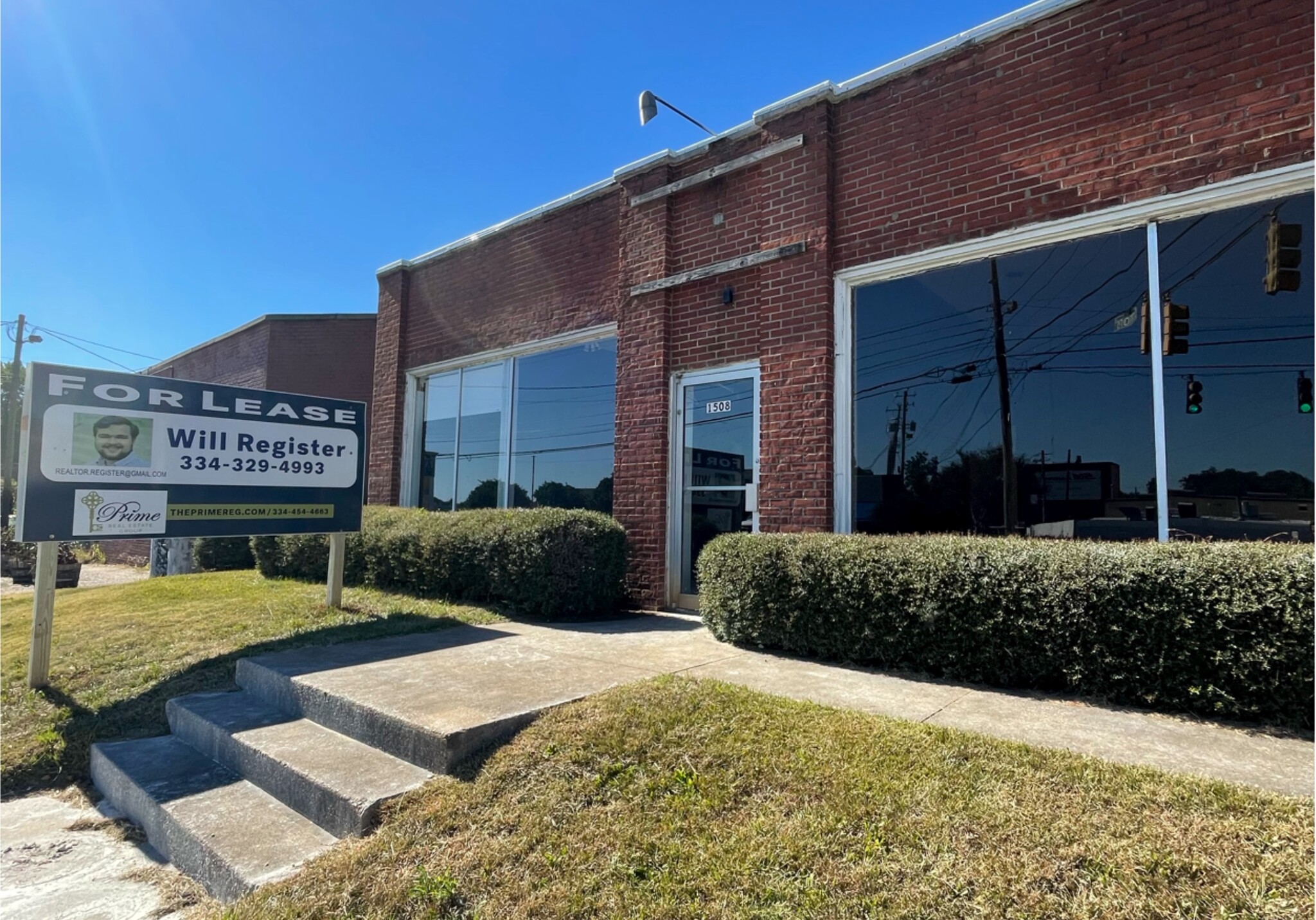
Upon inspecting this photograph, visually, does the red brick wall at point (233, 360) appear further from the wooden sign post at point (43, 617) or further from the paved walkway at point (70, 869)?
the paved walkway at point (70, 869)

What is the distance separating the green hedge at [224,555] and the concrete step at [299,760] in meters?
8.39

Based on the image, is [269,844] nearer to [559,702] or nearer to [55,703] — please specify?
[559,702]

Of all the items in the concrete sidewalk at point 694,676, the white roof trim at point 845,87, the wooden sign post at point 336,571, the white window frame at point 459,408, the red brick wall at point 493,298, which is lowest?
the concrete sidewalk at point 694,676

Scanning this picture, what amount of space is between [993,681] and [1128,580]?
994 mm

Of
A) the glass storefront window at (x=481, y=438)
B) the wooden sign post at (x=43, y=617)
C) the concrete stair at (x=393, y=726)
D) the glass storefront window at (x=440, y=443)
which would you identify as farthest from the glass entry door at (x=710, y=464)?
the wooden sign post at (x=43, y=617)

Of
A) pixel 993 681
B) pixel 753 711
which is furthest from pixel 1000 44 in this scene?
pixel 753 711

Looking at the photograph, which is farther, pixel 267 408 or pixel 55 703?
pixel 267 408

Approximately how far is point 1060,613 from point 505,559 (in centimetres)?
495

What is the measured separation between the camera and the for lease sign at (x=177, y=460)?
552 centimetres

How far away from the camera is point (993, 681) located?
4484mm

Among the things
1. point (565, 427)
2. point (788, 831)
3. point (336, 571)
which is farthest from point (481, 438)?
point (788, 831)

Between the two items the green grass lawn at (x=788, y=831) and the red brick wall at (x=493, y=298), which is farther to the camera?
the red brick wall at (x=493, y=298)

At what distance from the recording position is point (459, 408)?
35.9ft

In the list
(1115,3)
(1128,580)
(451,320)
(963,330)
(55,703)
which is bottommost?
(55,703)
